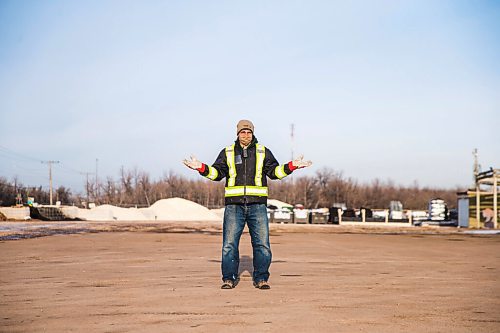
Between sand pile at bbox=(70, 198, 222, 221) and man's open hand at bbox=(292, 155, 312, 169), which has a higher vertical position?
man's open hand at bbox=(292, 155, 312, 169)

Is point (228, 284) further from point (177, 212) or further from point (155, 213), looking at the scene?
point (177, 212)

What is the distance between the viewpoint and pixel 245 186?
22.9ft

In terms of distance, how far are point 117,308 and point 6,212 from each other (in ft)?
150

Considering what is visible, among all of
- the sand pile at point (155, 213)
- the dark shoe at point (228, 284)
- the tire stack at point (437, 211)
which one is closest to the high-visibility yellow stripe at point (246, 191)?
the dark shoe at point (228, 284)

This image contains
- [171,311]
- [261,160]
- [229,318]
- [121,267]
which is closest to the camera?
[229,318]

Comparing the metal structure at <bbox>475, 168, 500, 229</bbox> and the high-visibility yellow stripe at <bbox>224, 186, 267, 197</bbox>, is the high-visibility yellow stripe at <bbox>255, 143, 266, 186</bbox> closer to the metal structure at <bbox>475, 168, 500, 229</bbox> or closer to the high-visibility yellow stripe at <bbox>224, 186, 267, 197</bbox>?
the high-visibility yellow stripe at <bbox>224, 186, 267, 197</bbox>

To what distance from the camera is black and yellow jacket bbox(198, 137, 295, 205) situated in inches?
275

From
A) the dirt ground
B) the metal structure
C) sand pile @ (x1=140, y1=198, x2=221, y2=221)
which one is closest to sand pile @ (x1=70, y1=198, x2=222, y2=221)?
sand pile @ (x1=140, y1=198, x2=221, y2=221)

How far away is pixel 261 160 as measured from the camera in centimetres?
707

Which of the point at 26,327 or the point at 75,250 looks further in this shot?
the point at 75,250

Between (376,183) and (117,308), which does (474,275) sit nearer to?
(117,308)

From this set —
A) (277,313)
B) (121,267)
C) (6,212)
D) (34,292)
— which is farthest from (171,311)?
(6,212)

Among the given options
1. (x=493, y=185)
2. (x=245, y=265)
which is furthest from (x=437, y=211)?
(x=245, y=265)

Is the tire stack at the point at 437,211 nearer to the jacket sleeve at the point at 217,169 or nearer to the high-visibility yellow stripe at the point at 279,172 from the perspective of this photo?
the high-visibility yellow stripe at the point at 279,172
